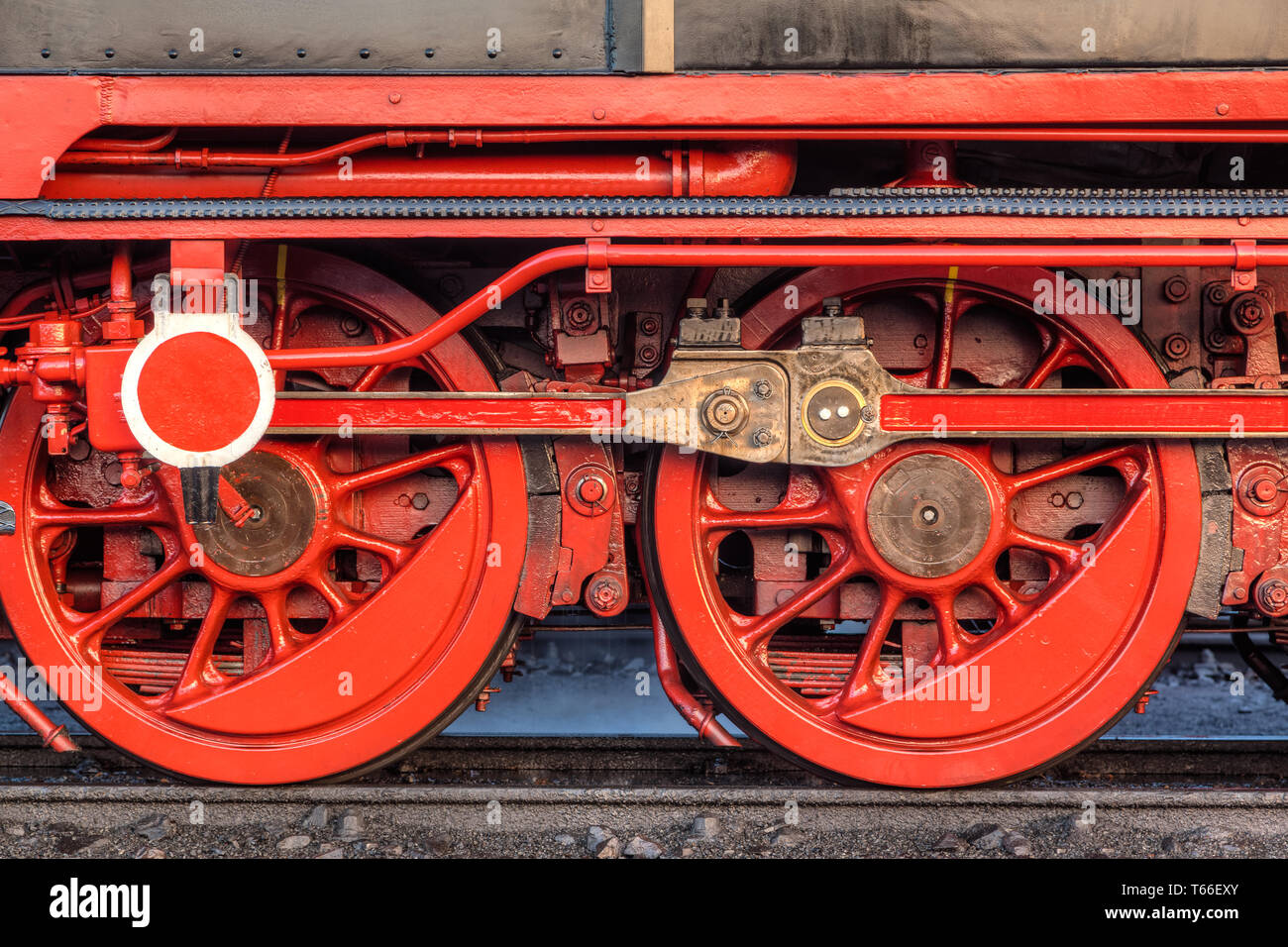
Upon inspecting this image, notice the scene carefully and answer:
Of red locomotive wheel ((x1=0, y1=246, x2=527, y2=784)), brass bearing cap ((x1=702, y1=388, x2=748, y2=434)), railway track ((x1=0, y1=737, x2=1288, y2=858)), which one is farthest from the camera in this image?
red locomotive wheel ((x1=0, y1=246, x2=527, y2=784))

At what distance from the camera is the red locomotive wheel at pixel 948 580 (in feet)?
8.83

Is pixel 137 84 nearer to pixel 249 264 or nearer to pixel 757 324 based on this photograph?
pixel 249 264

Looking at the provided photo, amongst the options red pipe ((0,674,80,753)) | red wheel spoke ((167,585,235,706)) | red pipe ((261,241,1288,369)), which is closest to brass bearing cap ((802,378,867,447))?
red pipe ((261,241,1288,369))

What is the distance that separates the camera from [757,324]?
8.96 ft

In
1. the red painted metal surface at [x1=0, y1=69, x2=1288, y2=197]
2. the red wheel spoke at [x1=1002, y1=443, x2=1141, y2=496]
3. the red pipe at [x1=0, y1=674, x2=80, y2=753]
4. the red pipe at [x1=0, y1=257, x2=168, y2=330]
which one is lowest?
the red pipe at [x1=0, y1=674, x2=80, y2=753]

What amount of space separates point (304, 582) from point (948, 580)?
1738 millimetres

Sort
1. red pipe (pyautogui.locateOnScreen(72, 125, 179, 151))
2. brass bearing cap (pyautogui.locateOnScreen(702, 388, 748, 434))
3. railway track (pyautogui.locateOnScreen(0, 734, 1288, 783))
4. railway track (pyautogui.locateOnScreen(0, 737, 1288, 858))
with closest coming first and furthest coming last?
red pipe (pyautogui.locateOnScreen(72, 125, 179, 151))
brass bearing cap (pyautogui.locateOnScreen(702, 388, 748, 434))
railway track (pyautogui.locateOnScreen(0, 737, 1288, 858))
railway track (pyautogui.locateOnScreen(0, 734, 1288, 783))

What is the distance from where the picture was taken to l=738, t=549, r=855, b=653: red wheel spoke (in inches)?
109

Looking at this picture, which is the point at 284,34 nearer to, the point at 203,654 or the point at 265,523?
the point at 265,523

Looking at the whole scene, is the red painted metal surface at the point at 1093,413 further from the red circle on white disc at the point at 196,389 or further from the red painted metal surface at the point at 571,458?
the red circle on white disc at the point at 196,389

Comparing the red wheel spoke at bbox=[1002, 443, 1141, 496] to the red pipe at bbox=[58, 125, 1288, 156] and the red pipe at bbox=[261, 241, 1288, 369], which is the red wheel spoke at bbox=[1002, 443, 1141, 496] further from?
the red pipe at bbox=[58, 125, 1288, 156]

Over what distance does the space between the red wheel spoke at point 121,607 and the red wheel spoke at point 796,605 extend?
153 centimetres

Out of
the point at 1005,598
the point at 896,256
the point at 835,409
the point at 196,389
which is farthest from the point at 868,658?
the point at 196,389

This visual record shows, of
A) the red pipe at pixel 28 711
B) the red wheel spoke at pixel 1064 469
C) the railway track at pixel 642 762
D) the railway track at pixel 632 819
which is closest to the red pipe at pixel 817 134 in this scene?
the red wheel spoke at pixel 1064 469
